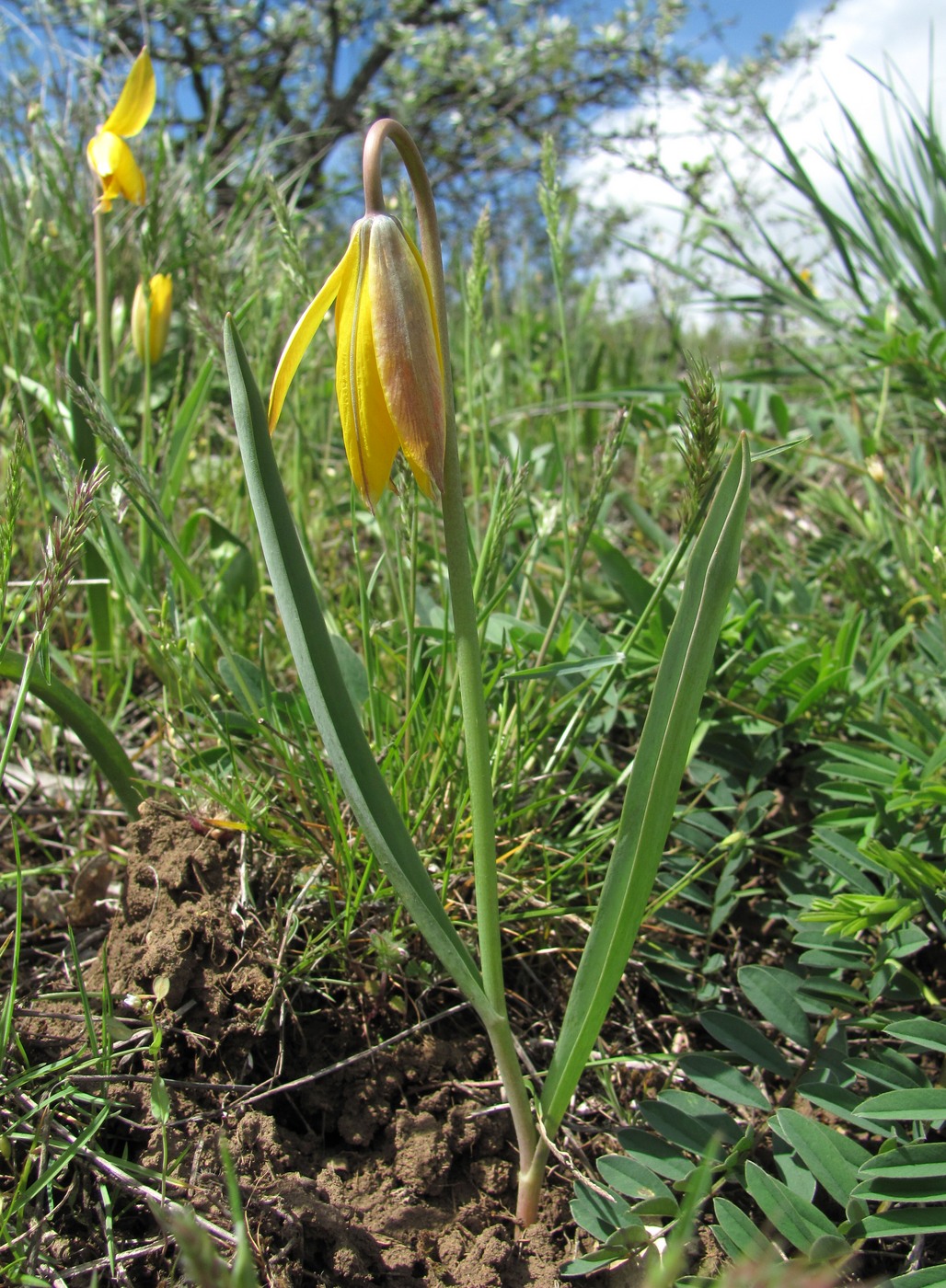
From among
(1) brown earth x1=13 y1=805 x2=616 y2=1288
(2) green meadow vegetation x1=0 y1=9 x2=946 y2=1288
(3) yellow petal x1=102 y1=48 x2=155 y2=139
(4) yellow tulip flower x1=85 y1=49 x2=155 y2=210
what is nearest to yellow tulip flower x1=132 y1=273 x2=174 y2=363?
(2) green meadow vegetation x1=0 y1=9 x2=946 y2=1288

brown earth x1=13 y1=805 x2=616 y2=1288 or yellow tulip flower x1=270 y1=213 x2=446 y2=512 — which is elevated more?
yellow tulip flower x1=270 y1=213 x2=446 y2=512

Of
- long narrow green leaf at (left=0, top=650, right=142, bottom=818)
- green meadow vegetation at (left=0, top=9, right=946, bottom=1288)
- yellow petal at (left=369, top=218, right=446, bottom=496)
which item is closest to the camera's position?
yellow petal at (left=369, top=218, right=446, bottom=496)

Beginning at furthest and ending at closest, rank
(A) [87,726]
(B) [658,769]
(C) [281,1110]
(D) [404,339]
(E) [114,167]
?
(E) [114,167]
(A) [87,726]
(C) [281,1110]
(B) [658,769]
(D) [404,339]

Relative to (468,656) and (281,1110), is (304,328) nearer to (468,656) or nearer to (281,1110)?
(468,656)

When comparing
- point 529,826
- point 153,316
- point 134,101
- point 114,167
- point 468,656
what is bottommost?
point 529,826

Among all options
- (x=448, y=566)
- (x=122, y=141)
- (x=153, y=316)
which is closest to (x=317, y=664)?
(x=448, y=566)

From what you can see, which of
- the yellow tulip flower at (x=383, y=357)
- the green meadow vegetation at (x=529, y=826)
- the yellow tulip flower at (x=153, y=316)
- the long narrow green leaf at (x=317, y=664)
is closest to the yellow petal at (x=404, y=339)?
the yellow tulip flower at (x=383, y=357)

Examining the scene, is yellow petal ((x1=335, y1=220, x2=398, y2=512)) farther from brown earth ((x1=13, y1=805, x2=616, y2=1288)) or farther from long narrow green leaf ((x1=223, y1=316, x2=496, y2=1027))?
brown earth ((x1=13, y1=805, x2=616, y2=1288))
